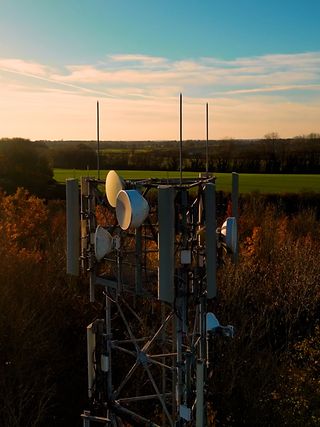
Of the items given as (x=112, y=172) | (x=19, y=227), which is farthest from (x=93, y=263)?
Result: (x=19, y=227)

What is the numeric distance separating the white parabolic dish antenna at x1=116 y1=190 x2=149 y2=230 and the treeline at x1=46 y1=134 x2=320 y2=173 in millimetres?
39976

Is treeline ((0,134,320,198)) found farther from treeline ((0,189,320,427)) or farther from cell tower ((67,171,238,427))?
cell tower ((67,171,238,427))

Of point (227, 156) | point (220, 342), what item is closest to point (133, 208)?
point (220, 342)

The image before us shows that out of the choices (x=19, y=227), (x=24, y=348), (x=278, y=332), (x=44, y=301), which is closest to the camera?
(x=24, y=348)

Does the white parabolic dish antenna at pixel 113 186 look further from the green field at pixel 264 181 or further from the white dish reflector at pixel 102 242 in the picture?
the green field at pixel 264 181

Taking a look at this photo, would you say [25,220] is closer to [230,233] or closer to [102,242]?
[102,242]

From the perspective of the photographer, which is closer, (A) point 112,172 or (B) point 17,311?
(A) point 112,172

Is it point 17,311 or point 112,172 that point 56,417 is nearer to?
point 17,311

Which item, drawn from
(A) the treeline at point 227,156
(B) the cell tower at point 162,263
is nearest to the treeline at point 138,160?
(A) the treeline at point 227,156

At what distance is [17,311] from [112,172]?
12.0 meters

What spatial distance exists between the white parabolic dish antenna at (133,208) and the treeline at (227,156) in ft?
131

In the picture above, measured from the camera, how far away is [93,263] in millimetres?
9359

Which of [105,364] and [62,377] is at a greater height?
[105,364]

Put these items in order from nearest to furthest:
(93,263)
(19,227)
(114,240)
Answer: (114,240) < (93,263) < (19,227)
